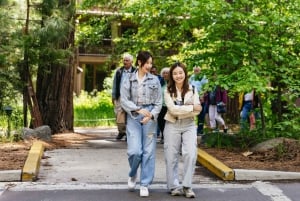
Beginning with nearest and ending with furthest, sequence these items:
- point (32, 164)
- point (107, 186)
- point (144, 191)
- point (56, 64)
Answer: point (144, 191), point (107, 186), point (32, 164), point (56, 64)

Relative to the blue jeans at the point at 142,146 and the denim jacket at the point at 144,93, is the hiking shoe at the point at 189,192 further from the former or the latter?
the denim jacket at the point at 144,93

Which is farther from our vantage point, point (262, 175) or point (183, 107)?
point (262, 175)

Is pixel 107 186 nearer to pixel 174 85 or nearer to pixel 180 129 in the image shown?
pixel 180 129

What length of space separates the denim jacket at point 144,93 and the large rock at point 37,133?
4.75 meters

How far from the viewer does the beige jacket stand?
6121 mm

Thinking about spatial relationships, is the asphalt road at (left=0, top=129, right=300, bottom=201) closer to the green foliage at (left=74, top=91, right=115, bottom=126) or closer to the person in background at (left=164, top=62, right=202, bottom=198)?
the person in background at (left=164, top=62, right=202, bottom=198)

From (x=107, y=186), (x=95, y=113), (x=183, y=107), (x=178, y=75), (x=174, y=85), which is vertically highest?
(x=178, y=75)

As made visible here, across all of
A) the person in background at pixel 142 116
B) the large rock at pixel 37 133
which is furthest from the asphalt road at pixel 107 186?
the large rock at pixel 37 133

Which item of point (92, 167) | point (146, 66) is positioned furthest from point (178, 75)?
point (92, 167)

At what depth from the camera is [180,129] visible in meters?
6.21

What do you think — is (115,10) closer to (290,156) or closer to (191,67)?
(191,67)

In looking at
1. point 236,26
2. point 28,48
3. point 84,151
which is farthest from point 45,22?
point 236,26

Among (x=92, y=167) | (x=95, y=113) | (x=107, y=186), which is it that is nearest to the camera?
(x=107, y=186)

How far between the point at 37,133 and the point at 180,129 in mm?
5186
